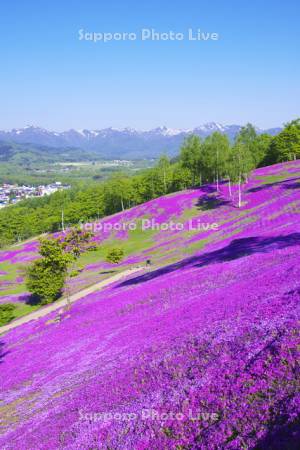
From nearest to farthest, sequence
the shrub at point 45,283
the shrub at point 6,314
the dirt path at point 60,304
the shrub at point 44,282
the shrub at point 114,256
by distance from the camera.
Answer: the dirt path at point 60,304
the shrub at point 6,314
the shrub at point 44,282
the shrub at point 45,283
the shrub at point 114,256

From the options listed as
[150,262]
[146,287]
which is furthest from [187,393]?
[150,262]

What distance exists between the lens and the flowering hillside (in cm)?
1018

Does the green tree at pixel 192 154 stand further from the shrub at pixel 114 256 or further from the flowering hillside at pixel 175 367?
the flowering hillside at pixel 175 367

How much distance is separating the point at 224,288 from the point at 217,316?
6125 millimetres

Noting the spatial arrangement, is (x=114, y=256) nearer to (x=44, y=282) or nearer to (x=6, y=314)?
(x=44, y=282)

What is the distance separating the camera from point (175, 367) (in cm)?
1438

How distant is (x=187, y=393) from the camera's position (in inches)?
476

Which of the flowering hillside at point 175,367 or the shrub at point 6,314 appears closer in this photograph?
the flowering hillside at point 175,367

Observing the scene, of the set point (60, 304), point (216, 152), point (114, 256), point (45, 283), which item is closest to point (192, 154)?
point (216, 152)

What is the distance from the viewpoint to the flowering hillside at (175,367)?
10.2 m

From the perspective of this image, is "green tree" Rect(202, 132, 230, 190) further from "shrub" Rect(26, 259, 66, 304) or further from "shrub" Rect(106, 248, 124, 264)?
"shrub" Rect(26, 259, 66, 304)

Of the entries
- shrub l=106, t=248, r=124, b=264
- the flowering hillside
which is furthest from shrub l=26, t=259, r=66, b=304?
the flowering hillside

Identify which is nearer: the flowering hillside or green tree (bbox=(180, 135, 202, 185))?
the flowering hillside

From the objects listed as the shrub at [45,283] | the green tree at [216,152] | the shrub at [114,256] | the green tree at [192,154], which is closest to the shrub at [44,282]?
the shrub at [45,283]
